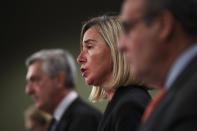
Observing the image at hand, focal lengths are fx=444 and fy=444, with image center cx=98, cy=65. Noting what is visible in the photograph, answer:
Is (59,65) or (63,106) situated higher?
(59,65)

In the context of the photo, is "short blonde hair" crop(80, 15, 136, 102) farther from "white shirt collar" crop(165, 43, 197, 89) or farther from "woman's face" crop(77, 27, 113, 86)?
"white shirt collar" crop(165, 43, 197, 89)

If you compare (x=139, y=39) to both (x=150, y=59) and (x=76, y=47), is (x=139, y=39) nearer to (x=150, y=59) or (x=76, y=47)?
(x=150, y=59)

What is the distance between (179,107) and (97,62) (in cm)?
125

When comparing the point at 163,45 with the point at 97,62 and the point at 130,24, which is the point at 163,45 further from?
the point at 97,62

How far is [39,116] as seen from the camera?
507cm

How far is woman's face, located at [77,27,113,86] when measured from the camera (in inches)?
92.2

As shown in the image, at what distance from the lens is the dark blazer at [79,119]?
297 centimetres

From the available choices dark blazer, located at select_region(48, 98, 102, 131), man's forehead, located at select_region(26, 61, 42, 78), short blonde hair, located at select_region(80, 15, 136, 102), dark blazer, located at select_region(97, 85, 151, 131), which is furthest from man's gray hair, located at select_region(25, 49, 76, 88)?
dark blazer, located at select_region(97, 85, 151, 131)

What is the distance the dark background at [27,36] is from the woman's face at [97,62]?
10.5ft

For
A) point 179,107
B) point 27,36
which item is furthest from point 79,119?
point 27,36

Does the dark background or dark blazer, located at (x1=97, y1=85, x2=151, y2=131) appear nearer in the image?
dark blazer, located at (x1=97, y1=85, x2=151, y2=131)

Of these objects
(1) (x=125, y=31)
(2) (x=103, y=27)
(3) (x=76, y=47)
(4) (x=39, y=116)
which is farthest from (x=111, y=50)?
(3) (x=76, y=47)

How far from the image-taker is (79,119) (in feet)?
9.90

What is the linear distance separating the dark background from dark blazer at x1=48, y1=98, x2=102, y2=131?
2.54 meters
